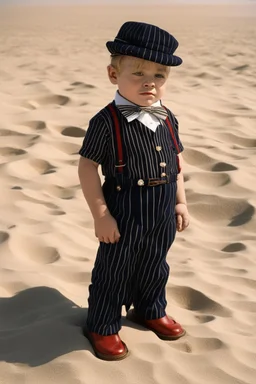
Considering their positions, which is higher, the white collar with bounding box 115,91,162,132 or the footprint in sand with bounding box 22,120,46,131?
the white collar with bounding box 115,91,162,132

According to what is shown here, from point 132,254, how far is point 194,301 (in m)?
0.75

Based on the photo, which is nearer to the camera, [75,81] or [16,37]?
[75,81]

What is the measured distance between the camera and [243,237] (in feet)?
13.5

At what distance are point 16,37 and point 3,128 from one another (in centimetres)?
1033

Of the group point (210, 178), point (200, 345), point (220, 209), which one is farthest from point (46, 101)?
point (200, 345)

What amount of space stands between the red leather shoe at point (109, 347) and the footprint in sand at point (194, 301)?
57cm

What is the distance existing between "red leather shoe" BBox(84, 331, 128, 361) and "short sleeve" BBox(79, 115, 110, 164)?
0.66 m

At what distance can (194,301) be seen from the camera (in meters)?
3.34

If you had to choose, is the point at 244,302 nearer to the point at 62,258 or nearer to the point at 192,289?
the point at 192,289

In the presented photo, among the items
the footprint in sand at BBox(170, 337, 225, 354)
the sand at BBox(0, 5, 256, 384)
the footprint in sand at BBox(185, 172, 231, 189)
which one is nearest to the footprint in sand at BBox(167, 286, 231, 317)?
the sand at BBox(0, 5, 256, 384)

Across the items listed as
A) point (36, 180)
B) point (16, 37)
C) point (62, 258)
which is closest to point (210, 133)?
point (36, 180)

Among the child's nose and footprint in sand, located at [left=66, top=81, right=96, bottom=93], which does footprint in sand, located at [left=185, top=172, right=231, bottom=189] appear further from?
footprint in sand, located at [left=66, top=81, right=96, bottom=93]

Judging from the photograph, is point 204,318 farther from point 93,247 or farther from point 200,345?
point 93,247

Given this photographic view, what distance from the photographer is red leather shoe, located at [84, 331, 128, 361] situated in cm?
273
